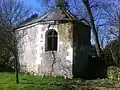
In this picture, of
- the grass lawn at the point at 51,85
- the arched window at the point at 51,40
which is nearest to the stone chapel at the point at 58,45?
the arched window at the point at 51,40

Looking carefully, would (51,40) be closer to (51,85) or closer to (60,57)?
(60,57)

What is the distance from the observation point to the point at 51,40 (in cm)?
2769

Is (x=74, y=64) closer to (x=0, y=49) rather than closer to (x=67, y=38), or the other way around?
(x=67, y=38)

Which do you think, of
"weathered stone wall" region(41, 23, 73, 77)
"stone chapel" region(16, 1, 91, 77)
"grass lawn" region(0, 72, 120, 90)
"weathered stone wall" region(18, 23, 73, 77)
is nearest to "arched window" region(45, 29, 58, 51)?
"stone chapel" region(16, 1, 91, 77)

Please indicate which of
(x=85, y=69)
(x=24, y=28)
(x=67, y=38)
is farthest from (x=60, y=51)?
(x=24, y=28)

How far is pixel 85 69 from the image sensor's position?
28281 millimetres

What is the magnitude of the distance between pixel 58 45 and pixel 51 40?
3.22 ft

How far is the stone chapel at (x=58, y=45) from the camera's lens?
26.5m

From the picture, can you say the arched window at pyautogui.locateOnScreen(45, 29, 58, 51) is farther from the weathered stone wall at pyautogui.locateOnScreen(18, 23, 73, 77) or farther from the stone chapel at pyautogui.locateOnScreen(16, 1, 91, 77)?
the weathered stone wall at pyautogui.locateOnScreen(18, 23, 73, 77)

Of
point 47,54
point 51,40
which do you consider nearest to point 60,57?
point 47,54

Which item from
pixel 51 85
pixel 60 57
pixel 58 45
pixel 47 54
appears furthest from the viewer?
pixel 47 54

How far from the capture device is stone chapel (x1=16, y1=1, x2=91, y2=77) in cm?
2655

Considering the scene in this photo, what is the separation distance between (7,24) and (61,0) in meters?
5.48

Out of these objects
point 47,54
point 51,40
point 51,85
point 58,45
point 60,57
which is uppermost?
point 51,40
